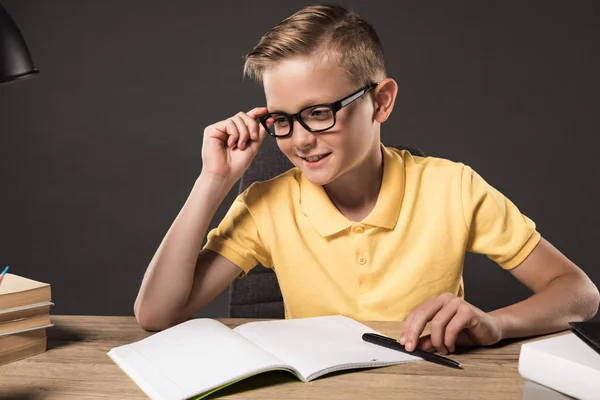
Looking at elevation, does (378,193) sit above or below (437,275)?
above

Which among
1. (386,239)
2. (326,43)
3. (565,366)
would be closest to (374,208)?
(386,239)

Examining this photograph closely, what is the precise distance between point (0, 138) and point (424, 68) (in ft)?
7.19

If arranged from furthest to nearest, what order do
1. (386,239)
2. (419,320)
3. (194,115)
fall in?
1. (194,115)
2. (386,239)
3. (419,320)

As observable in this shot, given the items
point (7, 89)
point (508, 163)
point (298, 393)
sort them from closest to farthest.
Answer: point (298, 393) < point (508, 163) < point (7, 89)

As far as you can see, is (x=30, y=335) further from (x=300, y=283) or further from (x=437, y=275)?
(x=437, y=275)

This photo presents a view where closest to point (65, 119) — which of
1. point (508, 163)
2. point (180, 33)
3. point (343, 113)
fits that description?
point (180, 33)

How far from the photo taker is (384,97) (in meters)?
1.72

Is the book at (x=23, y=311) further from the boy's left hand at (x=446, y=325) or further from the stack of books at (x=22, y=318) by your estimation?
the boy's left hand at (x=446, y=325)

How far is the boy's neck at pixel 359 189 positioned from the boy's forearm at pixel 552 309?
454 mm

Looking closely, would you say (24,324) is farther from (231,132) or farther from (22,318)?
(231,132)

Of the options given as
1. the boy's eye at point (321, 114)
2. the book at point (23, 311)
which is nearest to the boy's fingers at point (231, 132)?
the boy's eye at point (321, 114)

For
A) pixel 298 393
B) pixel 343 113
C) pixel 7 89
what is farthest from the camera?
pixel 7 89

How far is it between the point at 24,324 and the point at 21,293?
0.20 ft

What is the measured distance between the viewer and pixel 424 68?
3.37 meters
